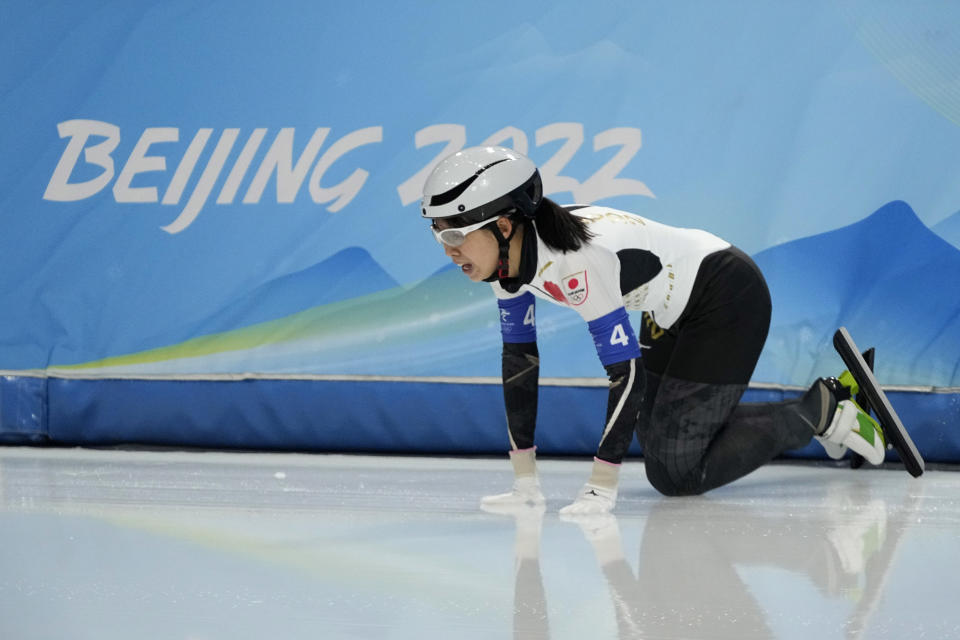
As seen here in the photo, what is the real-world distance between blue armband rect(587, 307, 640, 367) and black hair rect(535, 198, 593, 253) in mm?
182

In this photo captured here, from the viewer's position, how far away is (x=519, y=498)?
2.71m

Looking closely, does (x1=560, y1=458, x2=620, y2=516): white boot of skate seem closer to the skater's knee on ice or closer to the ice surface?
the ice surface

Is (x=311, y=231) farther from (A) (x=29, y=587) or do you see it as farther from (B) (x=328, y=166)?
(A) (x=29, y=587)

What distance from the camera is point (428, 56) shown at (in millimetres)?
4008

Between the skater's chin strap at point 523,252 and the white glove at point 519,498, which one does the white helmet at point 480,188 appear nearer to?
the skater's chin strap at point 523,252

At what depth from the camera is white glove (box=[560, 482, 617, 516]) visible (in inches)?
98.4

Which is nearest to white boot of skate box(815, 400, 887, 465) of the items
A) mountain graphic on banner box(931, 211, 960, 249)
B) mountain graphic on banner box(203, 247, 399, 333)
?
mountain graphic on banner box(931, 211, 960, 249)

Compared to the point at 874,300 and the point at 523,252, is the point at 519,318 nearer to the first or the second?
the point at 523,252

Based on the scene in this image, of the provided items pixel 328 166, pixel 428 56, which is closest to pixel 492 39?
pixel 428 56

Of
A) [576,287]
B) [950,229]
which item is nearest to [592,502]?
[576,287]

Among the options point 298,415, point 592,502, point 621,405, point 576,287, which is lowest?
point 298,415

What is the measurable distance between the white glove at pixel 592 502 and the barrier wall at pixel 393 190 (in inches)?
47.6

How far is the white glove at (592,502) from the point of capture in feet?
8.20

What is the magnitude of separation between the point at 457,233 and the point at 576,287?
11.6 inches
